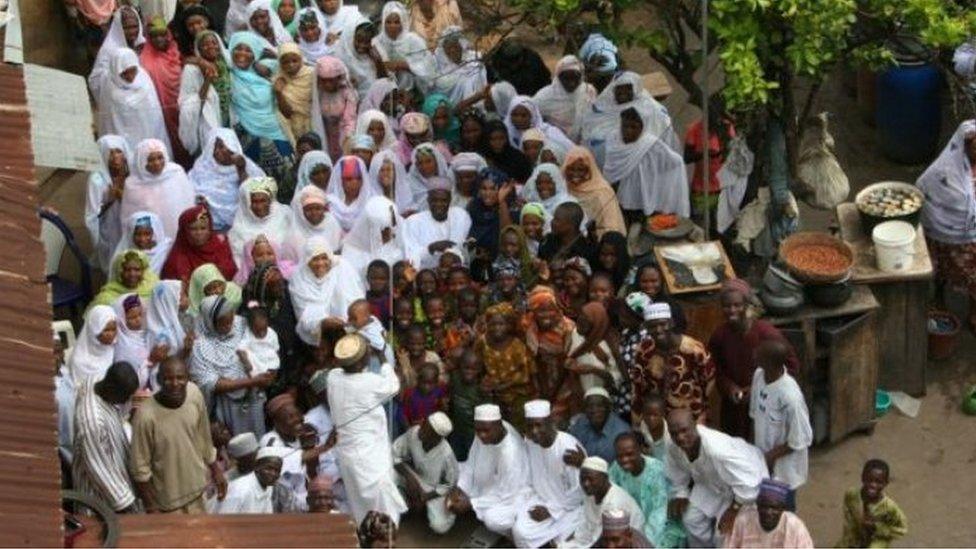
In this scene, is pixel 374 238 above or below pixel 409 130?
below

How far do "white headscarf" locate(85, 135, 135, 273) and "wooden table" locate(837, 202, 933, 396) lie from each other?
14.4ft

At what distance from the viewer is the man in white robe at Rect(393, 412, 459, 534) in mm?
10664

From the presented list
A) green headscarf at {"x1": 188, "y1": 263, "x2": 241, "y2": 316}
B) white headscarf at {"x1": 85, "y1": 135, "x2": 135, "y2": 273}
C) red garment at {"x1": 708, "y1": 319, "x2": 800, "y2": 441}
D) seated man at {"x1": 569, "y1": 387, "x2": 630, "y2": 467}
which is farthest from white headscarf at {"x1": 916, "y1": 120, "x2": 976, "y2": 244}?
white headscarf at {"x1": 85, "y1": 135, "x2": 135, "y2": 273}

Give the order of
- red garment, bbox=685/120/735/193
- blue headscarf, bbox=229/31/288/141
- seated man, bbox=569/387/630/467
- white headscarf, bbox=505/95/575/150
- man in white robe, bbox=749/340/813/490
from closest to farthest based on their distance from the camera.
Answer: man in white robe, bbox=749/340/813/490 < seated man, bbox=569/387/630/467 < red garment, bbox=685/120/735/193 < white headscarf, bbox=505/95/575/150 < blue headscarf, bbox=229/31/288/141

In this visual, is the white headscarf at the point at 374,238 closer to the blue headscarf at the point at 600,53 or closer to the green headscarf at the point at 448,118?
the green headscarf at the point at 448,118

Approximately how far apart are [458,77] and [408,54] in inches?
15.8

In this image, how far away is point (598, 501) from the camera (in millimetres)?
9945

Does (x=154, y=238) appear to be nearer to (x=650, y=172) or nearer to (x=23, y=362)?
(x=650, y=172)

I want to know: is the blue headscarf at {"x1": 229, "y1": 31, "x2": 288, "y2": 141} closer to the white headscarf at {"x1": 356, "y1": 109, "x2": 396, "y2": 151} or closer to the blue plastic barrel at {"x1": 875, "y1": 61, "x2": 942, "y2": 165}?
the white headscarf at {"x1": 356, "y1": 109, "x2": 396, "y2": 151}

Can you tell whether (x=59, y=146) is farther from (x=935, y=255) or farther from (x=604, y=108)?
(x=935, y=255)

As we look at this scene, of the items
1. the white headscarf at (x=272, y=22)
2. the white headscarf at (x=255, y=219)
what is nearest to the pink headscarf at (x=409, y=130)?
the white headscarf at (x=255, y=219)

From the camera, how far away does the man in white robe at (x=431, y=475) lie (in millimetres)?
10664

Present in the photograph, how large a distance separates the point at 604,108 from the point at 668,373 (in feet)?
9.06

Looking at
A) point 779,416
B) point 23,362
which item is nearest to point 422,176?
point 779,416
